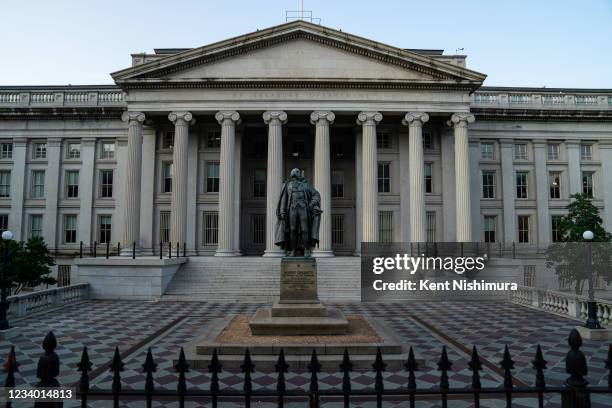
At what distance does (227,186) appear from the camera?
30047mm

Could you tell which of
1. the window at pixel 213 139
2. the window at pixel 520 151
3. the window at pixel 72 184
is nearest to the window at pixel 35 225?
the window at pixel 72 184

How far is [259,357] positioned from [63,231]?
1313 inches

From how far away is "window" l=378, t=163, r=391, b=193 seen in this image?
3491cm

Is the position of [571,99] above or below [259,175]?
above

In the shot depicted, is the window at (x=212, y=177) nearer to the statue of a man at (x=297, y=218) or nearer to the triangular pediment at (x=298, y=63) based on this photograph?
the triangular pediment at (x=298, y=63)

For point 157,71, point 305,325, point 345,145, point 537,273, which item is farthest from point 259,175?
point 305,325

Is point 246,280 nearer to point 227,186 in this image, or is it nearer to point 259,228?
point 227,186

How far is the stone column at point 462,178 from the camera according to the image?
99.9 feet

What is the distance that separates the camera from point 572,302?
1694cm

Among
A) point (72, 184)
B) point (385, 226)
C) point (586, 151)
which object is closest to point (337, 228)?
point (385, 226)

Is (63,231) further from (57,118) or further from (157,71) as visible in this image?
(157,71)

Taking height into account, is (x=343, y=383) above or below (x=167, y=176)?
below

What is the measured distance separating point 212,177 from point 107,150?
9851 millimetres

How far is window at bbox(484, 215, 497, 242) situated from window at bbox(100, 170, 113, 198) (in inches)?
1259
